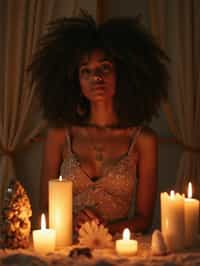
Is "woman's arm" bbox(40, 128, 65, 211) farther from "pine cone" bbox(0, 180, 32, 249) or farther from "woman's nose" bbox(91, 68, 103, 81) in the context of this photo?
"pine cone" bbox(0, 180, 32, 249)

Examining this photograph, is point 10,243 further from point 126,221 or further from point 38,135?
point 38,135

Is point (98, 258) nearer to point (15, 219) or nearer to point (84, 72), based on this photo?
point (15, 219)

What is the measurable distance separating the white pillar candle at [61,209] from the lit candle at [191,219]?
0.31 m

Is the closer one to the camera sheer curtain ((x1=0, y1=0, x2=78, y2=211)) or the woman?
the woman

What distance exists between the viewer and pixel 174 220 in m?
1.29

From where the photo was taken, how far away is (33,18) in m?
2.61

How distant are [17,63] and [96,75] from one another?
101 centimetres

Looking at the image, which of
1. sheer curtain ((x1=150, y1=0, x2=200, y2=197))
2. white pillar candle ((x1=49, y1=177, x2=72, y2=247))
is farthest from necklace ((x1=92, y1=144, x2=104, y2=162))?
sheer curtain ((x1=150, y1=0, x2=200, y2=197))

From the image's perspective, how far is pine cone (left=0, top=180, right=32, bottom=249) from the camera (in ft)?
4.10

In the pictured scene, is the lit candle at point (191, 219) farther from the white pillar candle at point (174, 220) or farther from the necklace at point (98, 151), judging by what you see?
the necklace at point (98, 151)

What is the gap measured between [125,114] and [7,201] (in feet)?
2.57

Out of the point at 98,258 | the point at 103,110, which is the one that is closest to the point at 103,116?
the point at 103,110

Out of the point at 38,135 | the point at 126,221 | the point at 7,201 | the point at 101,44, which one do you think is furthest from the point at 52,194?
the point at 38,135

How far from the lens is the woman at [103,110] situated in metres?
1.77
